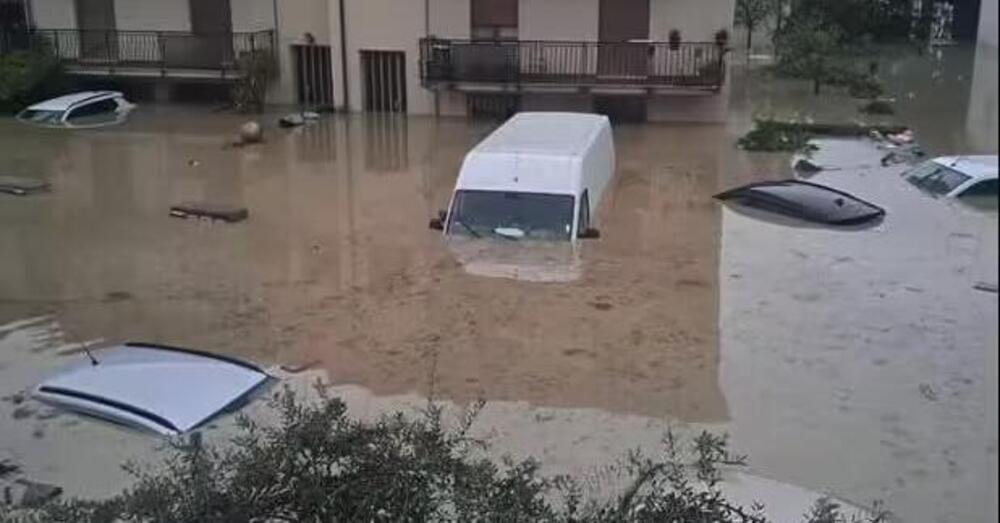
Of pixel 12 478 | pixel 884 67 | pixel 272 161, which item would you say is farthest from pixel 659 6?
pixel 12 478

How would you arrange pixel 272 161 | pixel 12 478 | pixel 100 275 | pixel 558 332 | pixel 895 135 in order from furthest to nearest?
pixel 895 135 < pixel 272 161 < pixel 100 275 < pixel 558 332 < pixel 12 478

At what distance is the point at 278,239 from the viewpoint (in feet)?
60.5

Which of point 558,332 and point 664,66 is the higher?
point 664,66

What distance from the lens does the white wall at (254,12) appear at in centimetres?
3150

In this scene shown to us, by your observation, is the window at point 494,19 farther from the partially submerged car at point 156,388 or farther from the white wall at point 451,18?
the partially submerged car at point 156,388

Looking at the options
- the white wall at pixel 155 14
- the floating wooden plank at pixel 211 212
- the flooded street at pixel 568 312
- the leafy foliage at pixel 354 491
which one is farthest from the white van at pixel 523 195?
the white wall at pixel 155 14

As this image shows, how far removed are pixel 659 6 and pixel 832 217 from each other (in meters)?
11.0

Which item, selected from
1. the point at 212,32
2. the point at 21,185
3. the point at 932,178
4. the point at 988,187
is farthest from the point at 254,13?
the point at 988,187

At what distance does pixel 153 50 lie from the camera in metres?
31.7

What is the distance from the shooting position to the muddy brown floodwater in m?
12.9

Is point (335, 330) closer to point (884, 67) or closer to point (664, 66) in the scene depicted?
point (664, 66)

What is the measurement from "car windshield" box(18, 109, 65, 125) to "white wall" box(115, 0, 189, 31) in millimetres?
4249

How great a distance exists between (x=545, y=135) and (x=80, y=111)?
48.7 feet

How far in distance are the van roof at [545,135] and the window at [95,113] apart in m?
13.0
